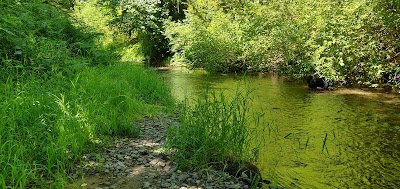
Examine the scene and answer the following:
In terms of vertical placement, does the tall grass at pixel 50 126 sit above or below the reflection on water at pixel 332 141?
above

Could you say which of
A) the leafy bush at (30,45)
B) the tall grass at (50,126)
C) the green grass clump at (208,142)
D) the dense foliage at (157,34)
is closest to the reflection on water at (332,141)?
the green grass clump at (208,142)

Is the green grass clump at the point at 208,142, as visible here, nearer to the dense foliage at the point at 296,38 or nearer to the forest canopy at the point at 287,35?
the dense foliage at the point at 296,38

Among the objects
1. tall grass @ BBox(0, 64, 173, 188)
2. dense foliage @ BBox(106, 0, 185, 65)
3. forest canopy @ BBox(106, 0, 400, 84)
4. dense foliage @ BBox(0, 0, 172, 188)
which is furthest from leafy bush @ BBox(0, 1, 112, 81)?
dense foliage @ BBox(106, 0, 185, 65)

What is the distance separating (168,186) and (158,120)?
3.06 m

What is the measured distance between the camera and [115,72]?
353 inches

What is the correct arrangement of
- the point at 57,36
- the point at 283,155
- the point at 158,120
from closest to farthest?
the point at 283,155
the point at 158,120
the point at 57,36

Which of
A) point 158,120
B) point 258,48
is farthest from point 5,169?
point 258,48

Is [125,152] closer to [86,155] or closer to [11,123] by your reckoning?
A: [86,155]

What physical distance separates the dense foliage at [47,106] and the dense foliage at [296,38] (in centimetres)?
721

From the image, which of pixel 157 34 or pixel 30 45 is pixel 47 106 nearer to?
pixel 30 45

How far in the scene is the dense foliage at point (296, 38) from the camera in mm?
11562

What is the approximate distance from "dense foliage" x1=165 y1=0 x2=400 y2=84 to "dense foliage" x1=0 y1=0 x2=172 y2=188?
7208mm

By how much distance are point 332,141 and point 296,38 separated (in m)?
9.51

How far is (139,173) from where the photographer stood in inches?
147
